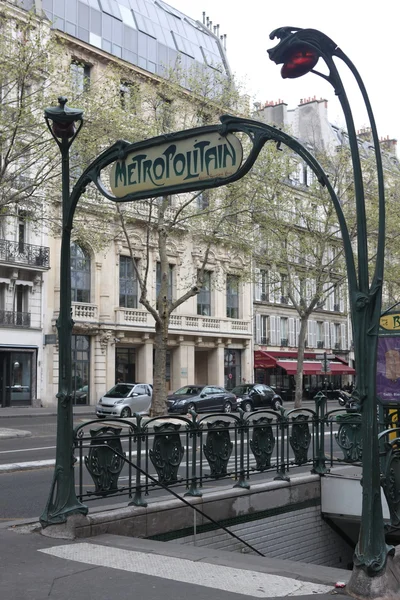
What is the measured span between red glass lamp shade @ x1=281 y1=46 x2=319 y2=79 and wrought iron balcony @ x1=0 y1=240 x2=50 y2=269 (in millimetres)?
29250

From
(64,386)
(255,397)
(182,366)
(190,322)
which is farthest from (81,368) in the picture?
(64,386)

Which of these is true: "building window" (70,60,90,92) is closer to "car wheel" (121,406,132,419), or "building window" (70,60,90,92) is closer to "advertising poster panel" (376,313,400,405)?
"car wheel" (121,406,132,419)

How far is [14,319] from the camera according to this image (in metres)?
35.6

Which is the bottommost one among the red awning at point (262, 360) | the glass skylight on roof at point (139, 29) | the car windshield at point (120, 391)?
the car windshield at point (120, 391)

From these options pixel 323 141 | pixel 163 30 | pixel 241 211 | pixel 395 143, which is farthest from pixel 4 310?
pixel 395 143

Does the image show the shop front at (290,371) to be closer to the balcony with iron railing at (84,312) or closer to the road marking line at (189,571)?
the balcony with iron railing at (84,312)


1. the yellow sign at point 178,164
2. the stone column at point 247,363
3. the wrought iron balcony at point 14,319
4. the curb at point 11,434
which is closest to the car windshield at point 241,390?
the stone column at point 247,363

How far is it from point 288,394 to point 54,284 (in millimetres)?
22044

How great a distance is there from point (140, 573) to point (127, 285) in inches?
1425

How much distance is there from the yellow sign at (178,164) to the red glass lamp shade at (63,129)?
0.63 meters

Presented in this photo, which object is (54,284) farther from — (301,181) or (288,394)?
(301,181)

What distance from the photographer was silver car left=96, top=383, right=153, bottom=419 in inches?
1206

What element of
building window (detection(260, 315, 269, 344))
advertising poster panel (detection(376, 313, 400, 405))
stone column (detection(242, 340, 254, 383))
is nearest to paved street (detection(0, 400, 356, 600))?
advertising poster panel (detection(376, 313, 400, 405))

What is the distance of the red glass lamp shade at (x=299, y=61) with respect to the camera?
645cm
